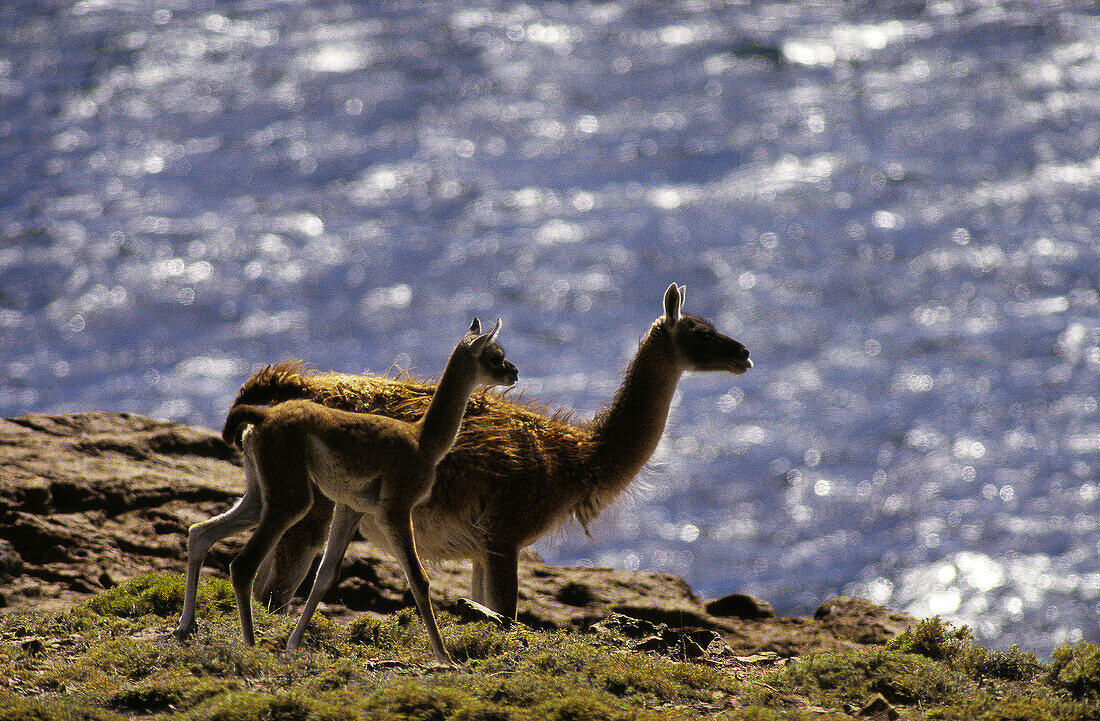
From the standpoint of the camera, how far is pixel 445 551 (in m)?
10.3

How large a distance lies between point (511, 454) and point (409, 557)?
2.09 meters

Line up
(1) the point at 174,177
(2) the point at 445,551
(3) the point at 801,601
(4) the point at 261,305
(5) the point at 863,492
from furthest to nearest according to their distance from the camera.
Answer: (1) the point at 174,177
(4) the point at 261,305
(5) the point at 863,492
(3) the point at 801,601
(2) the point at 445,551

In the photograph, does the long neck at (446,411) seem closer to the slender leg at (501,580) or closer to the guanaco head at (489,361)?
the guanaco head at (489,361)

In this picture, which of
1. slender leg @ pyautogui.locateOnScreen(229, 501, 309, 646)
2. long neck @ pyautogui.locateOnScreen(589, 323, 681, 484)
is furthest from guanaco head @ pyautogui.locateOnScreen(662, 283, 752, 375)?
slender leg @ pyautogui.locateOnScreen(229, 501, 309, 646)

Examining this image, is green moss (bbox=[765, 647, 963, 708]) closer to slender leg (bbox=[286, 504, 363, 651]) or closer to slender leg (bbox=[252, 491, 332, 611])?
slender leg (bbox=[286, 504, 363, 651])

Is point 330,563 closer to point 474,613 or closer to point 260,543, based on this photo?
point 260,543

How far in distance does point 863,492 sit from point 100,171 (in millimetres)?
35785

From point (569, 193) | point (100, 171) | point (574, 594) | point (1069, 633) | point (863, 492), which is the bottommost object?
point (574, 594)

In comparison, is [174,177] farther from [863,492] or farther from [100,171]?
[863,492]

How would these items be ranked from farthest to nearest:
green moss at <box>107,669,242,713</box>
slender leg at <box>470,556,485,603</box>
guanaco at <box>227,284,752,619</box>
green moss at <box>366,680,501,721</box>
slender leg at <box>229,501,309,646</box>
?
slender leg at <box>470,556,485,603</box>
guanaco at <box>227,284,752,619</box>
slender leg at <box>229,501,309,646</box>
green moss at <box>107,669,242,713</box>
green moss at <box>366,680,501,721</box>

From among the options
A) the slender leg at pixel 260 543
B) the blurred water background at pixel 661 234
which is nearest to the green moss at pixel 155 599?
the slender leg at pixel 260 543

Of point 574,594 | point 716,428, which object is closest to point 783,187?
point 716,428

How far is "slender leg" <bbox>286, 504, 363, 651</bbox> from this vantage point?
8531 mm

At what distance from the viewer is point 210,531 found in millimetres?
8594
